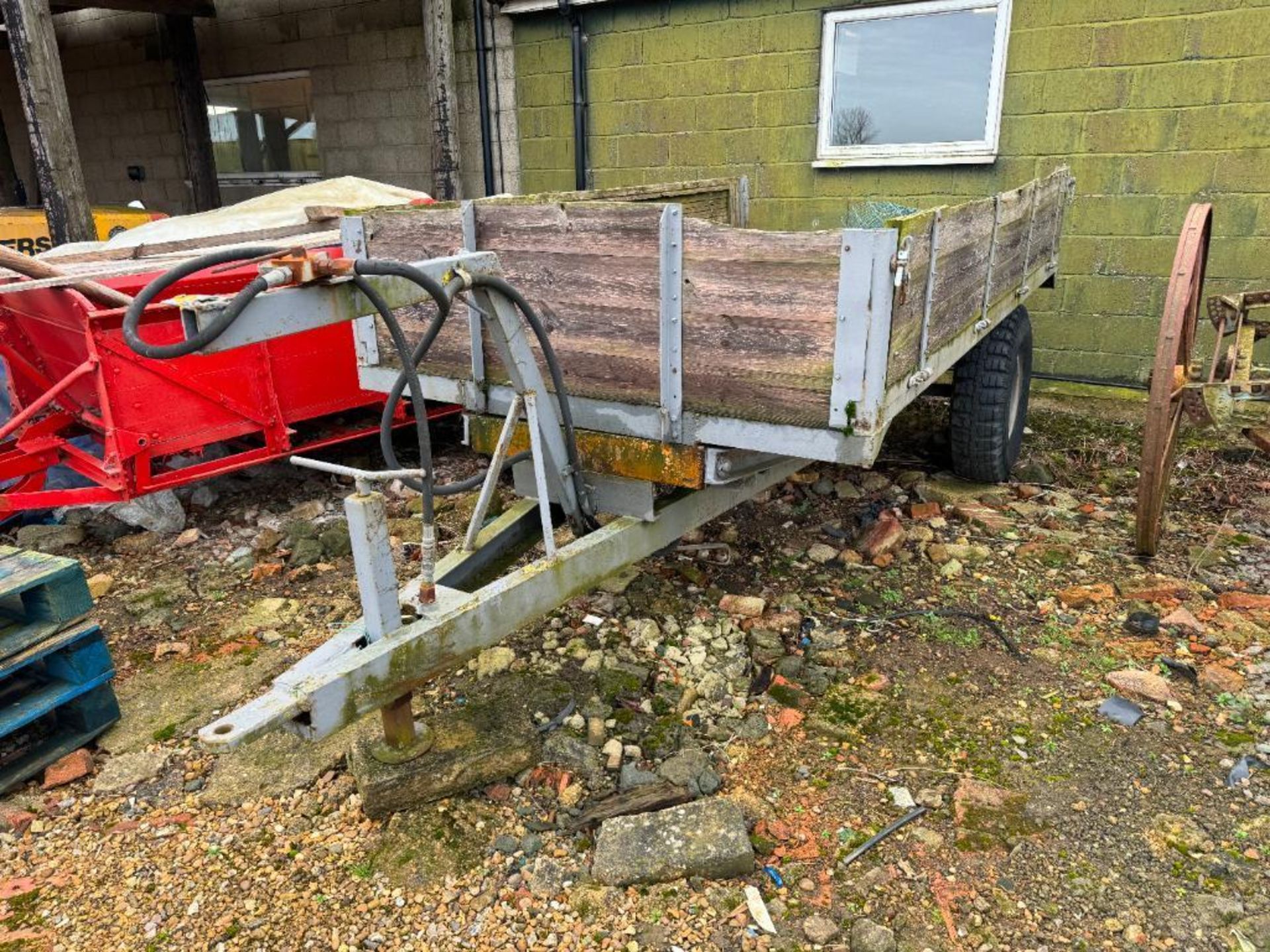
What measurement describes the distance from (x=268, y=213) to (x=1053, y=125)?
539 cm

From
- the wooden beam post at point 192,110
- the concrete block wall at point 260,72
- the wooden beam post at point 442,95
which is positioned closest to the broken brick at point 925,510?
the wooden beam post at point 442,95

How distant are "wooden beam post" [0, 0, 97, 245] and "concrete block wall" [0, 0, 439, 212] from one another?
112 inches

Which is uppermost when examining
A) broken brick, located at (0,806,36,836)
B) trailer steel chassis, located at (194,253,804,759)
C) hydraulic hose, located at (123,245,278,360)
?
hydraulic hose, located at (123,245,278,360)

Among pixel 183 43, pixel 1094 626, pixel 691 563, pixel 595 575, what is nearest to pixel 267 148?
pixel 183 43

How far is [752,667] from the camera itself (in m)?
3.34

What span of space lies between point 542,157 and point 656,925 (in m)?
7.23

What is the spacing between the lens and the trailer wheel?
184 inches

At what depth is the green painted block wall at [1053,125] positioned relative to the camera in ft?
18.6

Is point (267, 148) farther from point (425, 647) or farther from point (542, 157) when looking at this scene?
point (425, 647)

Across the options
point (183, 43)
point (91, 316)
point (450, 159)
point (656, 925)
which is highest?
point (183, 43)

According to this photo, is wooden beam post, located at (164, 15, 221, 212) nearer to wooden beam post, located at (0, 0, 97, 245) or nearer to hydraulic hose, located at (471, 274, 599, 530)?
wooden beam post, located at (0, 0, 97, 245)

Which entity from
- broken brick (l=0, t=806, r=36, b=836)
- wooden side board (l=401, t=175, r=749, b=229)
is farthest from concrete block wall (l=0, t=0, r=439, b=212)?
broken brick (l=0, t=806, r=36, b=836)

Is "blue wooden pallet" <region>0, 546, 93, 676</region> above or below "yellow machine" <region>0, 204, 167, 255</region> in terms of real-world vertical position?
below

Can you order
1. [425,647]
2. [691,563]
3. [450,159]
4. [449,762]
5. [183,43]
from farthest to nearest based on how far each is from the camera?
[183,43] < [450,159] < [691,563] < [449,762] < [425,647]
